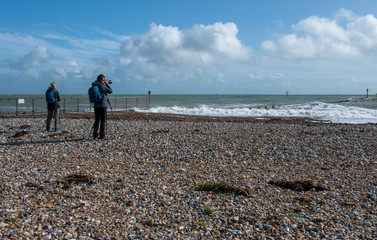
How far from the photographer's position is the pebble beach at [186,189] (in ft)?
13.6

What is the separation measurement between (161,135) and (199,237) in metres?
7.66

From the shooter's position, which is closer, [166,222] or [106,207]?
[166,222]

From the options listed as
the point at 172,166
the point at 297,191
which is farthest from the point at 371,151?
the point at 172,166

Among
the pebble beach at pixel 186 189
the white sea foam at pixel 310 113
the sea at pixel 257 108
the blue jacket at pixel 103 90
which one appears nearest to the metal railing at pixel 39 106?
the sea at pixel 257 108

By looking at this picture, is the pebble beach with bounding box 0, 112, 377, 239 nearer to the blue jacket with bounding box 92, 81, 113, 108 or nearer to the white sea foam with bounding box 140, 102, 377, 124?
the blue jacket with bounding box 92, 81, 113, 108

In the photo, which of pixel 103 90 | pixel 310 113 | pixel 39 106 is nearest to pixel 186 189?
pixel 103 90

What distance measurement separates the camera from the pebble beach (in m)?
4.16

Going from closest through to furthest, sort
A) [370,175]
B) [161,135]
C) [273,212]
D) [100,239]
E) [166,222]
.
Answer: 1. [100,239]
2. [166,222]
3. [273,212]
4. [370,175]
5. [161,135]

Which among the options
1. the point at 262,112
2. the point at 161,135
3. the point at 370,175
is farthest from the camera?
the point at 262,112

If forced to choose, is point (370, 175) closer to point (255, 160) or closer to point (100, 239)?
point (255, 160)

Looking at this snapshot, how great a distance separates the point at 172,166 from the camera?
7586mm

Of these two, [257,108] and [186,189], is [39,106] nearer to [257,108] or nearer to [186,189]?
[257,108]

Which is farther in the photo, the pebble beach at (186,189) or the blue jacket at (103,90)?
the blue jacket at (103,90)

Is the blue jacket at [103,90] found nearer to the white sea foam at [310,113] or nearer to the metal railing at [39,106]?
the metal railing at [39,106]
